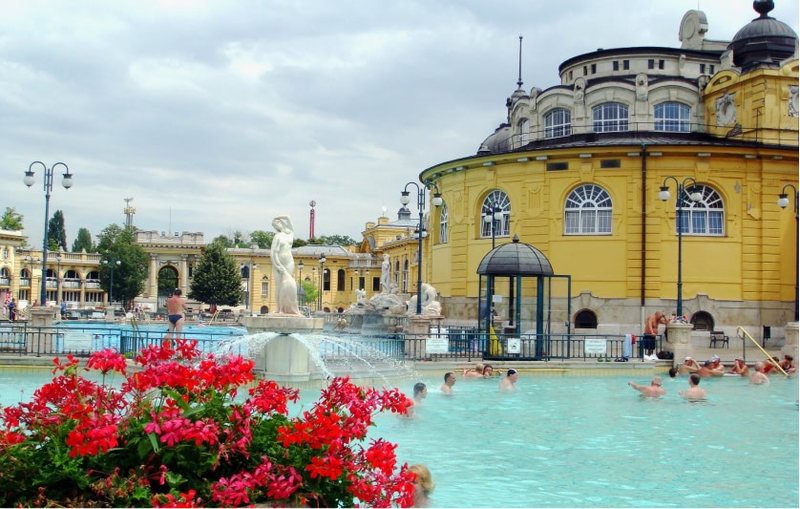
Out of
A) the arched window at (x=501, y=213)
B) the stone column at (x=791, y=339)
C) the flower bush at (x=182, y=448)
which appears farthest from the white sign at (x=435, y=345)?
the flower bush at (x=182, y=448)

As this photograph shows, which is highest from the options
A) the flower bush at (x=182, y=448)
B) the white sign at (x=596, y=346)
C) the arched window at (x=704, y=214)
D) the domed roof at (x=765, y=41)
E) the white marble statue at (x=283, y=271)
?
the domed roof at (x=765, y=41)

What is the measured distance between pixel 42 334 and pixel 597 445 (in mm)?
17725

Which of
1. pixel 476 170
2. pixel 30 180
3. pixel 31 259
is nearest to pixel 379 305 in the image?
pixel 476 170

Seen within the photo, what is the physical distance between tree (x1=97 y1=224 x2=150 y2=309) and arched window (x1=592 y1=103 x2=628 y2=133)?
61794mm

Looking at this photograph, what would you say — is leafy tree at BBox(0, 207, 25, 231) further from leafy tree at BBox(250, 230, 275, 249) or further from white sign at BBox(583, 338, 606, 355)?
white sign at BBox(583, 338, 606, 355)

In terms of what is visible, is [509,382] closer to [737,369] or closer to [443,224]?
[737,369]

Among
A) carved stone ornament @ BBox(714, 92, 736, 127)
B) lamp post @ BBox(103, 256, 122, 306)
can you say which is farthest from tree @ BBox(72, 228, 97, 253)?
carved stone ornament @ BBox(714, 92, 736, 127)

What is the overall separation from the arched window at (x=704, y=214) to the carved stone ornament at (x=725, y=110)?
482 centimetres

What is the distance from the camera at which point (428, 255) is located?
48.3 m

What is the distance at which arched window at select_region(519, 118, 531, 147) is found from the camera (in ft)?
146

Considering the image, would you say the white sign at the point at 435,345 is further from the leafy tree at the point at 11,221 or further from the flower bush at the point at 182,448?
the leafy tree at the point at 11,221

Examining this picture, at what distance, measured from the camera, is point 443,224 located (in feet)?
150

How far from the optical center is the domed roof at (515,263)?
91.5ft

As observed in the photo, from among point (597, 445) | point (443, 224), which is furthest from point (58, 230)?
point (597, 445)
